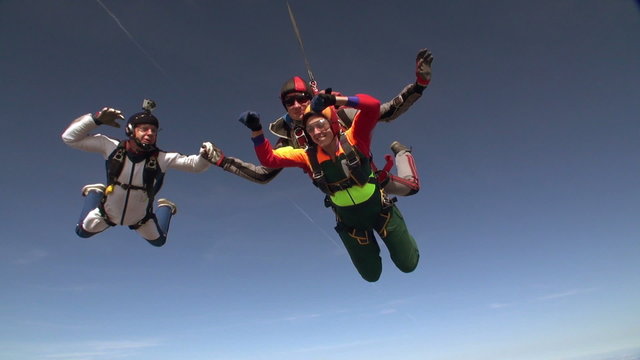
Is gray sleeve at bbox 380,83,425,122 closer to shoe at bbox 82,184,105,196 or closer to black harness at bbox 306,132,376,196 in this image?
black harness at bbox 306,132,376,196

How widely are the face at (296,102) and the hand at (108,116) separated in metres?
1.93

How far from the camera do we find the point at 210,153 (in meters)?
4.11

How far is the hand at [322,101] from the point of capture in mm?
3178

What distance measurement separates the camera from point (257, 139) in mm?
3736

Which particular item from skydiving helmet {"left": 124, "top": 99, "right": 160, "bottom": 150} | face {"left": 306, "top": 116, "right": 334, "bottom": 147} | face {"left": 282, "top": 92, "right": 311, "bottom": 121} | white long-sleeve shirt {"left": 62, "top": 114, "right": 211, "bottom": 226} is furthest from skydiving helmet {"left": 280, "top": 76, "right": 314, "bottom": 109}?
skydiving helmet {"left": 124, "top": 99, "right": 160, "bottom": 150}

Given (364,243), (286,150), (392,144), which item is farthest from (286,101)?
(364,243)

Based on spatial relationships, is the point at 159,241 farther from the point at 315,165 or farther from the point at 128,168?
the point at 315,165

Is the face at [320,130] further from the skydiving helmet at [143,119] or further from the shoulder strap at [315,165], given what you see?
the skydiving helmet at [143,119]

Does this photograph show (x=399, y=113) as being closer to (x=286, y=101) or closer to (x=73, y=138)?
(x=286, y=101)

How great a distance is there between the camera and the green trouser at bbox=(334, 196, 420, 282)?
4457 millimetres

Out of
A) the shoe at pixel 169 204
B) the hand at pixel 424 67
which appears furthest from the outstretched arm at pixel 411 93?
the shoe at pixel 169 204

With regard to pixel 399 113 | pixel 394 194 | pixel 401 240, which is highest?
pixel 399 113

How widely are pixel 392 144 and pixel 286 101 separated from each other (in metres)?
1.71

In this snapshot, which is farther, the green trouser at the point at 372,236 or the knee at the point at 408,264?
the knee at the point at 408,264
